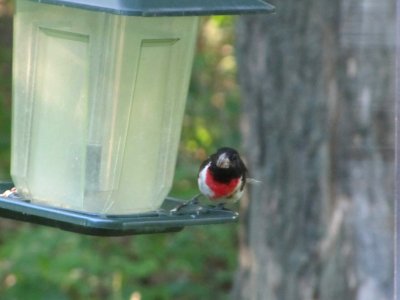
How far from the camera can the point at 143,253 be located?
21.1 ft

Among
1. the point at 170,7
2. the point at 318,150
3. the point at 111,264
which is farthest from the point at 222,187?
the point at 111,264

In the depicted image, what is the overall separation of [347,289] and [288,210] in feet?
1.66

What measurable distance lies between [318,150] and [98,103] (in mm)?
2524

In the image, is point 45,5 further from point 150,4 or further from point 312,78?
point 312,78

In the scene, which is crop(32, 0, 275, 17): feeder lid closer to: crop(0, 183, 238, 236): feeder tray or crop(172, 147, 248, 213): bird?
crop(0, 183, 238, 236): feeder tray

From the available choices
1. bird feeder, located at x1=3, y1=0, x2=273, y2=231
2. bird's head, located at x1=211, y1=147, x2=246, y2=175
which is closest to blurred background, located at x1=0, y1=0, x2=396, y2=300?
bird's head, located at x1=211, y1=147, x2=246, y2=175

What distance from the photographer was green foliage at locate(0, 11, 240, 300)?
5.90 m

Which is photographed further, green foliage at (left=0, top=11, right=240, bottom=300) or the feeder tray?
green foliage at (left=0, top=11, right=240, bottom=300)

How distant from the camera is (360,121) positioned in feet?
15.4

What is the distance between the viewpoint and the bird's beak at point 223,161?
3391mm

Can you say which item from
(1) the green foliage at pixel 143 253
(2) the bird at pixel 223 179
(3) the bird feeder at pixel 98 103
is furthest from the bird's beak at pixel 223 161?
(1) the green foliage at pixel 143 253

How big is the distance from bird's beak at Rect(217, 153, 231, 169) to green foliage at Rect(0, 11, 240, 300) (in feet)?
8.09

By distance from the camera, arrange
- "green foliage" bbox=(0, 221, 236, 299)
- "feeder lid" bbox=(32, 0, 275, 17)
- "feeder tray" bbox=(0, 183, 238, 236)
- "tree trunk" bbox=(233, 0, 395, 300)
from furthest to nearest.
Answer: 1. "green foliage" bbox=(0, 221, 236, 299)
2. "tree trunk" bbox=(233, 0, 395, 300)
3. "feeder tray" bbox=(0, 183, 238, 236)
4. "feeder lid" bbox=(32, 0, 275, 17)

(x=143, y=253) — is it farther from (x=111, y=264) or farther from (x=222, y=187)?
(x=222, y=187)
